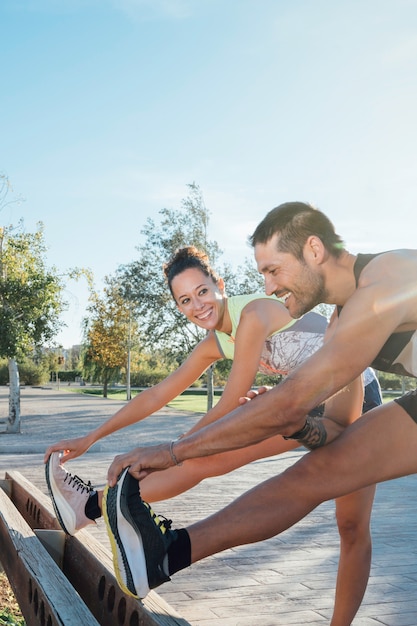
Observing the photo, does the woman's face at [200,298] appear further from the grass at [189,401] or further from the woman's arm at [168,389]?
the grass at [189,401]

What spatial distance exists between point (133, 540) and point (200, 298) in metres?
1.45

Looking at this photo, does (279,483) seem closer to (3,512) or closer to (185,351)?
(3,512)

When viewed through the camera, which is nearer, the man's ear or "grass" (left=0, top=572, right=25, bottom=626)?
the man's ear

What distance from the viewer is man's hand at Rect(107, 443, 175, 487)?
90.2 inches

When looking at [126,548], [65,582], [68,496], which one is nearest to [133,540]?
[126,548]

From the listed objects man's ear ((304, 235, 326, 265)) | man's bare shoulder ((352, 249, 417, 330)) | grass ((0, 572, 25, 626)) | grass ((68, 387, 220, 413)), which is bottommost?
grass ((68, 387, 220, 413))

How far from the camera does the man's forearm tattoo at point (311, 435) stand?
7.94 ft

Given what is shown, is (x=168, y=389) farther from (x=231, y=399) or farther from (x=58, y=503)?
(x=58, y=503)

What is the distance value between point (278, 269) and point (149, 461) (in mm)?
713

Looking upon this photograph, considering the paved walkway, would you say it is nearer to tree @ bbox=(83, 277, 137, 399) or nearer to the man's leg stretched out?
the man's leg stretched out

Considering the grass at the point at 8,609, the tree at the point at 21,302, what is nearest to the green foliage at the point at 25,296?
the tree at the point at 21,302

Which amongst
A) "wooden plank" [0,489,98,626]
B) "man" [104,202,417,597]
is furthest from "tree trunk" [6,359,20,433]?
"man" [104,202,417,597]

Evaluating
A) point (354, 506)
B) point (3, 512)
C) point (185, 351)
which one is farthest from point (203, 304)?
point (185, 351)

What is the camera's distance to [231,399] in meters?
3.05
